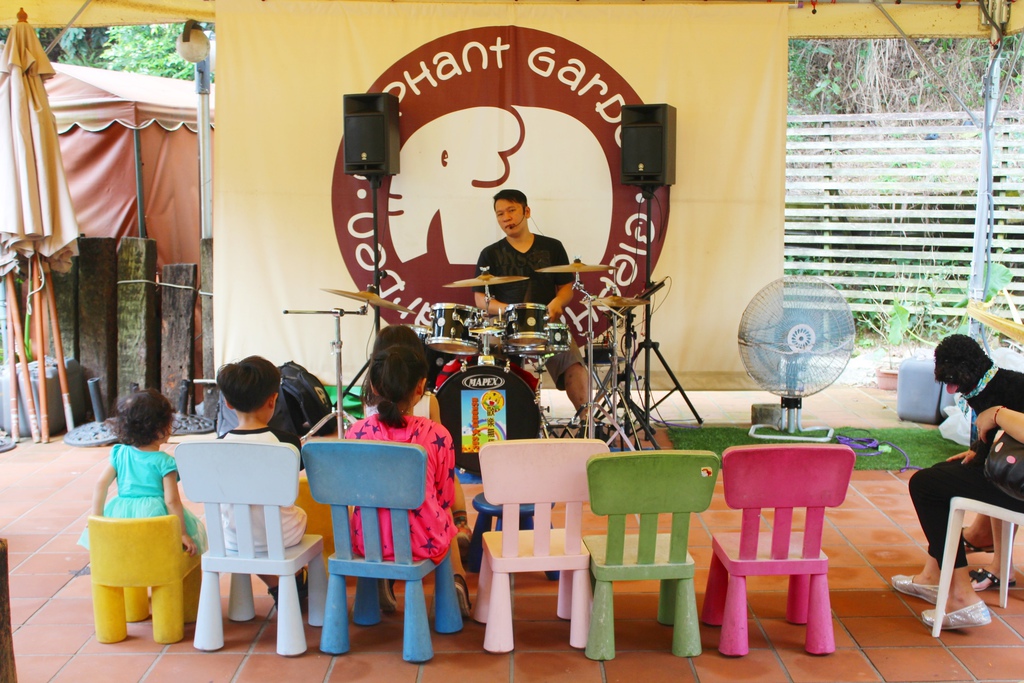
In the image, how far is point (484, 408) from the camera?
4.73m

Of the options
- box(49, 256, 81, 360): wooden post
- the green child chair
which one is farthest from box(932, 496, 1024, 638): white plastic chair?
box(49, 256, 81, 360): wooden post

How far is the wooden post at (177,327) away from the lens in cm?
604

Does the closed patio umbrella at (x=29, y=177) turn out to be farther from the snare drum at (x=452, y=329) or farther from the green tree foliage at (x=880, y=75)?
the green tree foliage at (x=880, y=75)

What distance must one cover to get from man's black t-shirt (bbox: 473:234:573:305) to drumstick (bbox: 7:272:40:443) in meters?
2.66

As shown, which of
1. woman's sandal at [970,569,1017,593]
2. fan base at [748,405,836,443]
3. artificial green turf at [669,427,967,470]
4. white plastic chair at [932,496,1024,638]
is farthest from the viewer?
fan base at [748,405,836,443]

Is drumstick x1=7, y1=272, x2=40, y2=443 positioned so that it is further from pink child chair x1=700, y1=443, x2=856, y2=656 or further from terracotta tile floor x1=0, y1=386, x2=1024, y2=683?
pink child chair x1=700, y1=443, x2=856, y2=656

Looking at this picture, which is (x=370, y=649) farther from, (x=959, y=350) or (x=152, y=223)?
(x=152, y=223)

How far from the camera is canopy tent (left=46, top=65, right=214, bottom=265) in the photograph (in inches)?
277

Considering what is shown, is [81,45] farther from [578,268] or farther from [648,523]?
[648,523]

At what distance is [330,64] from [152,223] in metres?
2.32

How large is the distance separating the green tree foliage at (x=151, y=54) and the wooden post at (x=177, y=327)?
26.4ft

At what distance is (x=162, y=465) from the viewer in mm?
2889

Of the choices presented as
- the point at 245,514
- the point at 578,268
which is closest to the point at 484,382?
the point at 578,268

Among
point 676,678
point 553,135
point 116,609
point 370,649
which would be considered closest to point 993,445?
point 676,678
